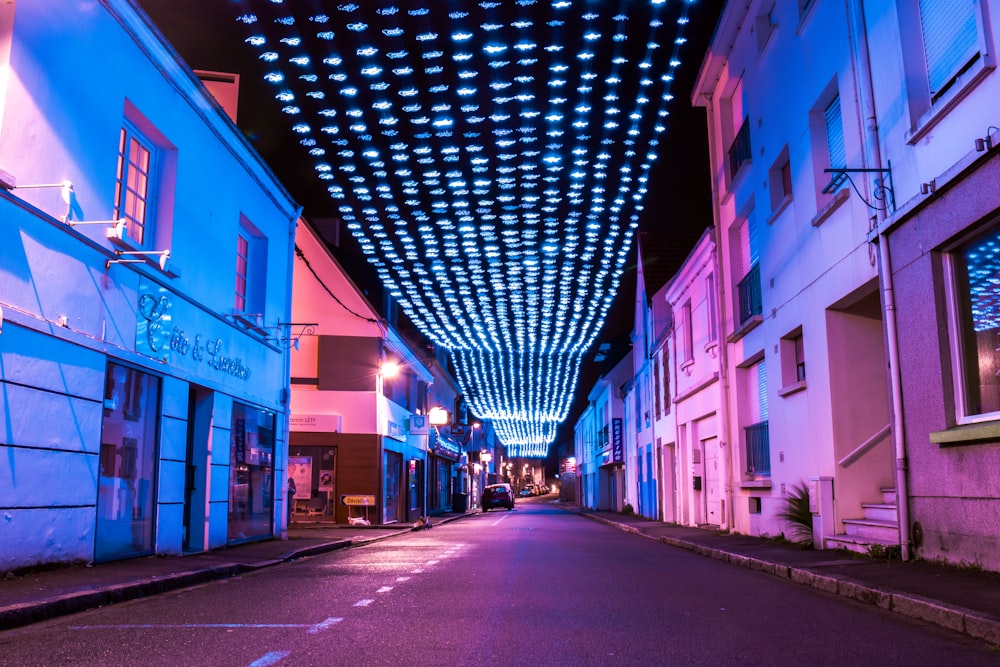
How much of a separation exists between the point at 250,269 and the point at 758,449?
417 inches

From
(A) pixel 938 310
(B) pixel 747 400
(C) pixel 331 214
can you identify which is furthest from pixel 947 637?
(C) pixel 331 214

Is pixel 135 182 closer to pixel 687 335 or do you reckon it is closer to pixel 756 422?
pixel 756 422

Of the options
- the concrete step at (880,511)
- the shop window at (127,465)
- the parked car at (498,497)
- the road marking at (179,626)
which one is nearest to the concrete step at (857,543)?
the concrete step at (880,511)

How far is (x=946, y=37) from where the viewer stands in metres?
9.30

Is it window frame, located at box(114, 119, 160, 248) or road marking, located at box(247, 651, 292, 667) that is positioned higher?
window frame, located at box(114, 119, 160, 248)

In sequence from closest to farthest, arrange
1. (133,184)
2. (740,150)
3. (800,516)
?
(133,184)
(800,516)
(740,150)

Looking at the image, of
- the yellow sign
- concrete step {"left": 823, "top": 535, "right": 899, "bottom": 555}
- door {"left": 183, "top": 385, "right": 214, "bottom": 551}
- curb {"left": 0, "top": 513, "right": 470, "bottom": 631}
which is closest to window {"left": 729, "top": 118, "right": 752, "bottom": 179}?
concrete step {"left": 823, "top": 535, "right": 899, "bottom": 555}

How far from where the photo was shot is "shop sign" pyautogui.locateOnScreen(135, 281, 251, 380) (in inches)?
454

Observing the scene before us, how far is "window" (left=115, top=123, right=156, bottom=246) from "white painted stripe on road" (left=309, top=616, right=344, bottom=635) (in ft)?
22.0

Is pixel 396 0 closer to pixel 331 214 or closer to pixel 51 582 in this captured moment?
pixel 51 582

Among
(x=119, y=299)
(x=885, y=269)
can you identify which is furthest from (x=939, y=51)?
(x=119, y=299)

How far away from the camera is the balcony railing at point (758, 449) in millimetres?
16953

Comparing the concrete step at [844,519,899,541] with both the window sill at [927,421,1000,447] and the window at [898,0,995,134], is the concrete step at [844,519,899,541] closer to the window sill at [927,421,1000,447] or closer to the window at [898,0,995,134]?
the window sill at [927,421,1000,447]

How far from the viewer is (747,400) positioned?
61.4ft
